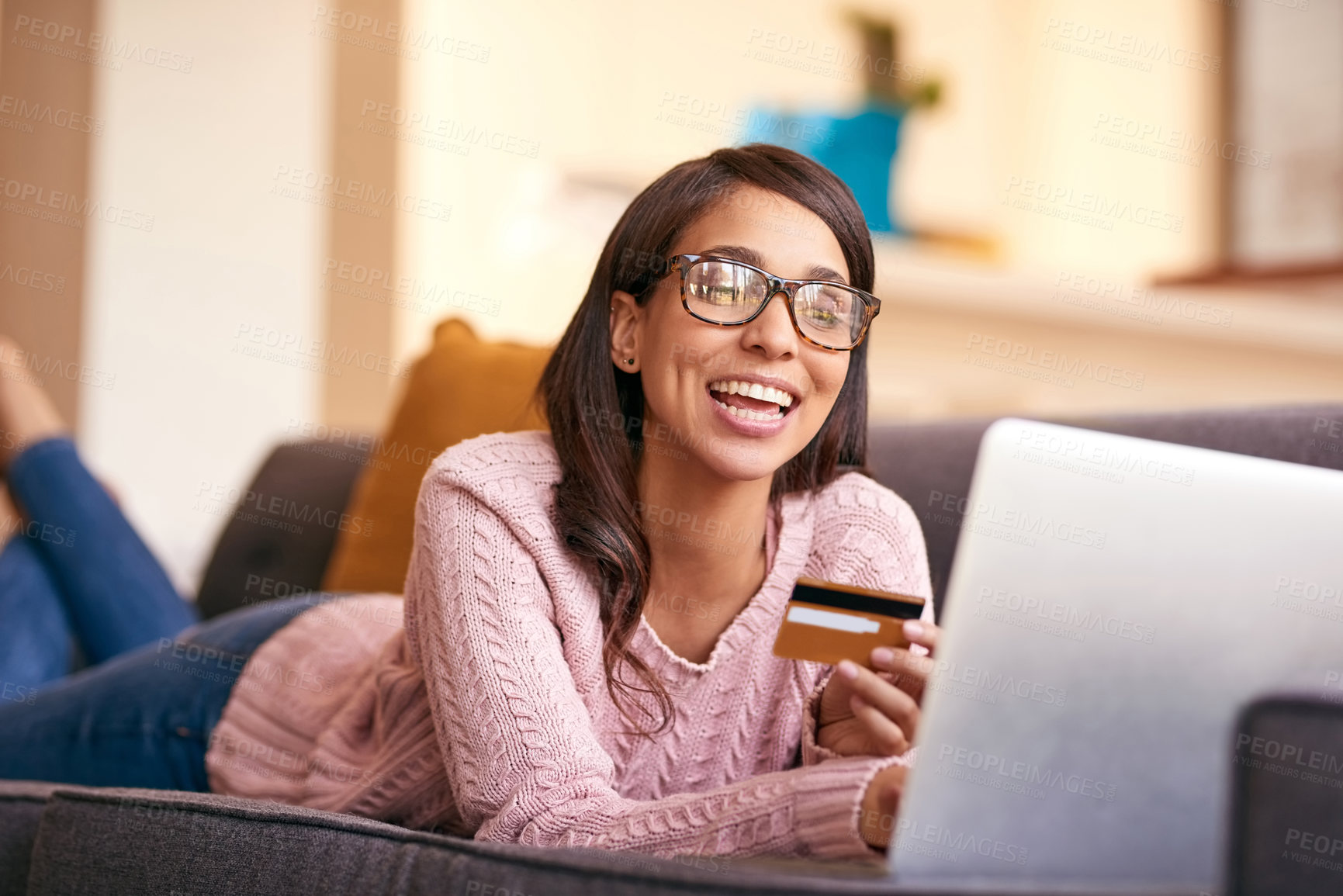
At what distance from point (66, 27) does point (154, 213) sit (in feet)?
1.92

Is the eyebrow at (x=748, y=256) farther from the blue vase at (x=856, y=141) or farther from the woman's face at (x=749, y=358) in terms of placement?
the blue vase at (x=856, y=141)

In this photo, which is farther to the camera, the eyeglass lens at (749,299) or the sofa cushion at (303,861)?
the eyeglass lens at (749,299)

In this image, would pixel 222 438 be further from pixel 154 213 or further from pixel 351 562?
pixel 351 562

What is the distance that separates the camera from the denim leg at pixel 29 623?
68.7 inches

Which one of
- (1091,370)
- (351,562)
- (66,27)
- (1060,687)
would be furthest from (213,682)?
(1091,370)

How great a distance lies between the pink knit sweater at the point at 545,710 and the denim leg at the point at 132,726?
51 millimetres

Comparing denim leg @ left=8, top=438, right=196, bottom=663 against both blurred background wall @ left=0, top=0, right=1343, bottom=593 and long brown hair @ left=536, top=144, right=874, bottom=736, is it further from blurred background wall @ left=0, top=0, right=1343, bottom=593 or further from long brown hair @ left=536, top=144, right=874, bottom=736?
long brown hair @ left=536, top=144, right=874, bottom=736

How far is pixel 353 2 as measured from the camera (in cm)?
314

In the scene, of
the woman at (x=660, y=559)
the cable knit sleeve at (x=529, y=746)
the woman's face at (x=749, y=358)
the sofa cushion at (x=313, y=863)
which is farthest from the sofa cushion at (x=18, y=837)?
the woman's face at (x=749, y=358)

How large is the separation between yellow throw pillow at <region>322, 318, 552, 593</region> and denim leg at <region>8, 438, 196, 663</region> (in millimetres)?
294

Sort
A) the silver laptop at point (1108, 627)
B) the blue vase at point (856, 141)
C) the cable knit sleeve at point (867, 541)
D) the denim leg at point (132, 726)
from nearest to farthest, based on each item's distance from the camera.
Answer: the silver laptop at point (1108, 627) < the cable knit sleeve at point (867, 541) < the denim leg at point (132, 726) < the blue vase at point (856, 141)

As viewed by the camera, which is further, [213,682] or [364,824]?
[213,682]

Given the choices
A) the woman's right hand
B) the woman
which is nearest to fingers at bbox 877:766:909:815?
the woman's right hand

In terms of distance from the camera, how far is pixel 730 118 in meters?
3.45
